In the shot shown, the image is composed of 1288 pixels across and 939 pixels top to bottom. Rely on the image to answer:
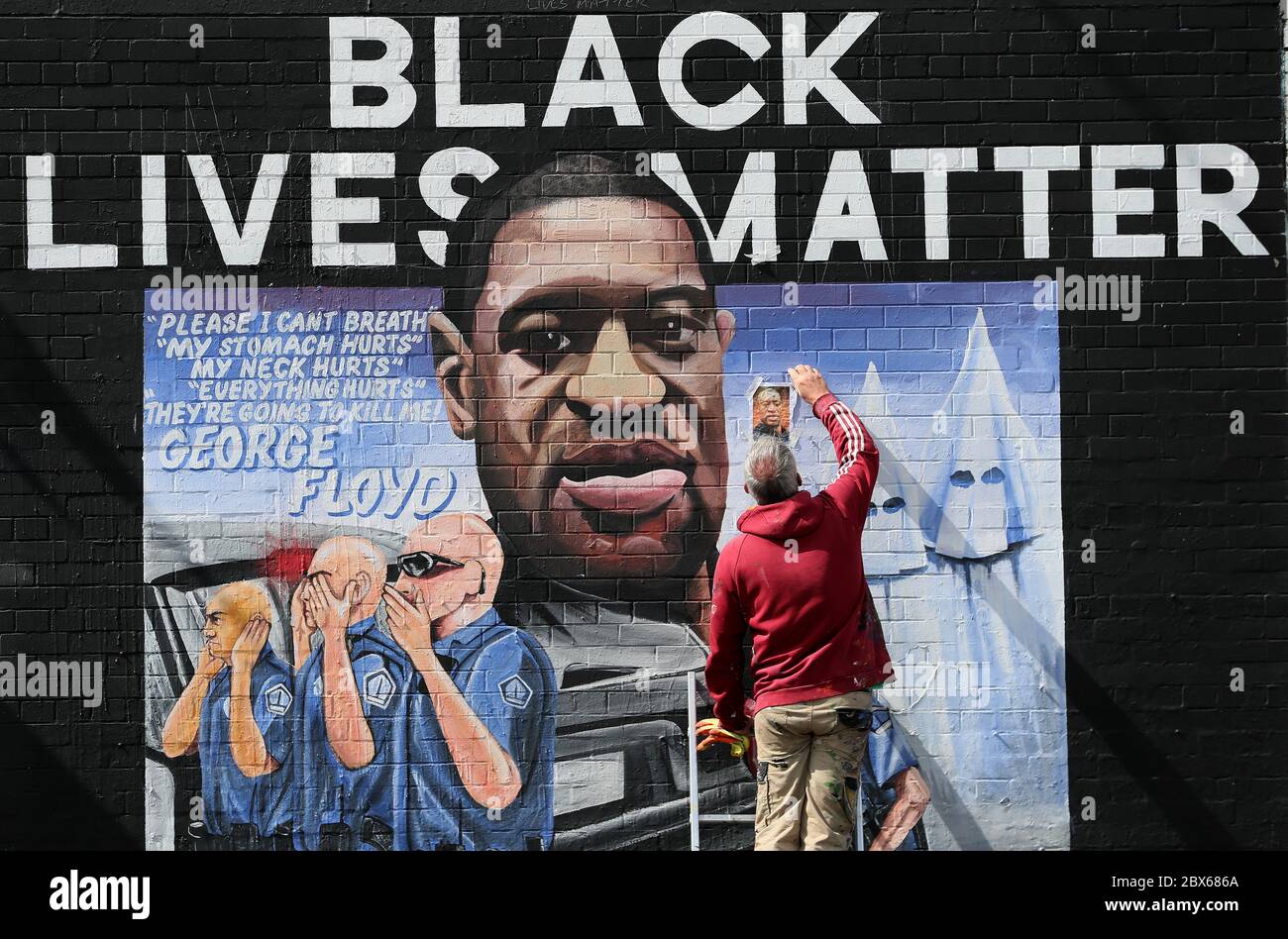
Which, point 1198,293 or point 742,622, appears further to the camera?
point 1198,293

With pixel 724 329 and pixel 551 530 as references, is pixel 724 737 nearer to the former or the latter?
pixel 551 530

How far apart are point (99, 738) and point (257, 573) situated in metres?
1.07

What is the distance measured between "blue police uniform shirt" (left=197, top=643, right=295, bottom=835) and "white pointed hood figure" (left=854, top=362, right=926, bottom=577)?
9.29 ft

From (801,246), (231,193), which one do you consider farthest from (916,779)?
(231,193)

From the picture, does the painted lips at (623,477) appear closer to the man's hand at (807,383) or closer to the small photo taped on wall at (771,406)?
the small photo taped on wall at (771,406)

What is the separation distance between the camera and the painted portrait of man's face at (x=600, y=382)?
630 cm

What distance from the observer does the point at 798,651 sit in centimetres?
476

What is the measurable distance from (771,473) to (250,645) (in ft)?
9.29

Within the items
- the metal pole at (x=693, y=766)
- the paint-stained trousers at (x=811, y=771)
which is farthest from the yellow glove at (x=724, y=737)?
the metal pole at (x=693, y=766)

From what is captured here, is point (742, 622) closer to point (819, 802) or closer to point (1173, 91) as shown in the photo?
point (819, 802)

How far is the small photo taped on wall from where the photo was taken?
20.7ft

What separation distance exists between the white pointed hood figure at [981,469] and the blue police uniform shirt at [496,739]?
2008 mm

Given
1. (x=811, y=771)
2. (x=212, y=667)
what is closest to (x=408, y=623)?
(x=212, y=667)

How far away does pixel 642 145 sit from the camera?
6.32m
